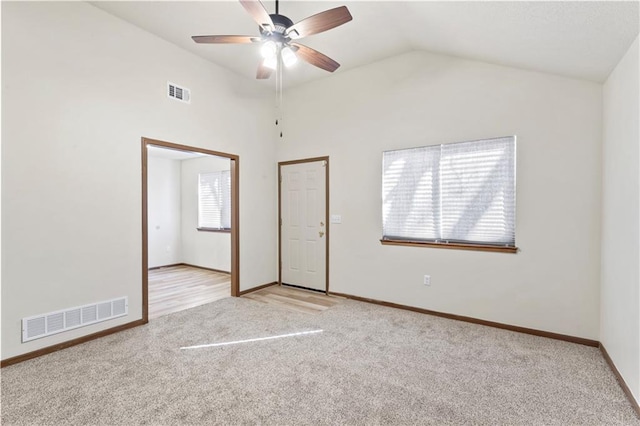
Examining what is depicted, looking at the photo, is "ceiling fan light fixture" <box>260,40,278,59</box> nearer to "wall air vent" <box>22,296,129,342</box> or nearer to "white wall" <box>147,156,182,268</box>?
"wall air vent" <box>22,296,129,342</box>

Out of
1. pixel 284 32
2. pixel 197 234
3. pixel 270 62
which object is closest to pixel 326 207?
pixel 270 62

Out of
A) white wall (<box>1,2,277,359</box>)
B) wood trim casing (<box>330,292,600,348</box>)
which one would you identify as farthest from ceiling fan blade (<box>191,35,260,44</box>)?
wood trim casing (<box>330,292,600,348</box>)

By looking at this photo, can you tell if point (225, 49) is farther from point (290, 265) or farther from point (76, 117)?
point (290, 265)

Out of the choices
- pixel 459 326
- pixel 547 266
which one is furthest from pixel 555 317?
pixel 459 326

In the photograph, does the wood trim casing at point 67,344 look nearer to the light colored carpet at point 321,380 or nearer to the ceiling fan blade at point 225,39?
the light colored carpet at point 321,380

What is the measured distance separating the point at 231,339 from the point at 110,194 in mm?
2037

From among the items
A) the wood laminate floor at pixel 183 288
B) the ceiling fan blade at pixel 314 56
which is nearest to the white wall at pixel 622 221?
the ceiling fan blade at pixel 314 56

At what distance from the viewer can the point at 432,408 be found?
6.77 ft

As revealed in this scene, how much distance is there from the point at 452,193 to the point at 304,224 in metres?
2.39

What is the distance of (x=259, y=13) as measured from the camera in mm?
2320

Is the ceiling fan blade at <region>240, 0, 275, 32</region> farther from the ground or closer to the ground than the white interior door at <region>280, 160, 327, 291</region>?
farther from the ground

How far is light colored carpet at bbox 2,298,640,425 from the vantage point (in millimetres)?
1994

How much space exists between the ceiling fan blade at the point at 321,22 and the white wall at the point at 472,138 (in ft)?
6.49

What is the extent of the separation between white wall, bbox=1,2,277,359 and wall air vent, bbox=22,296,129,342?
0.06m
